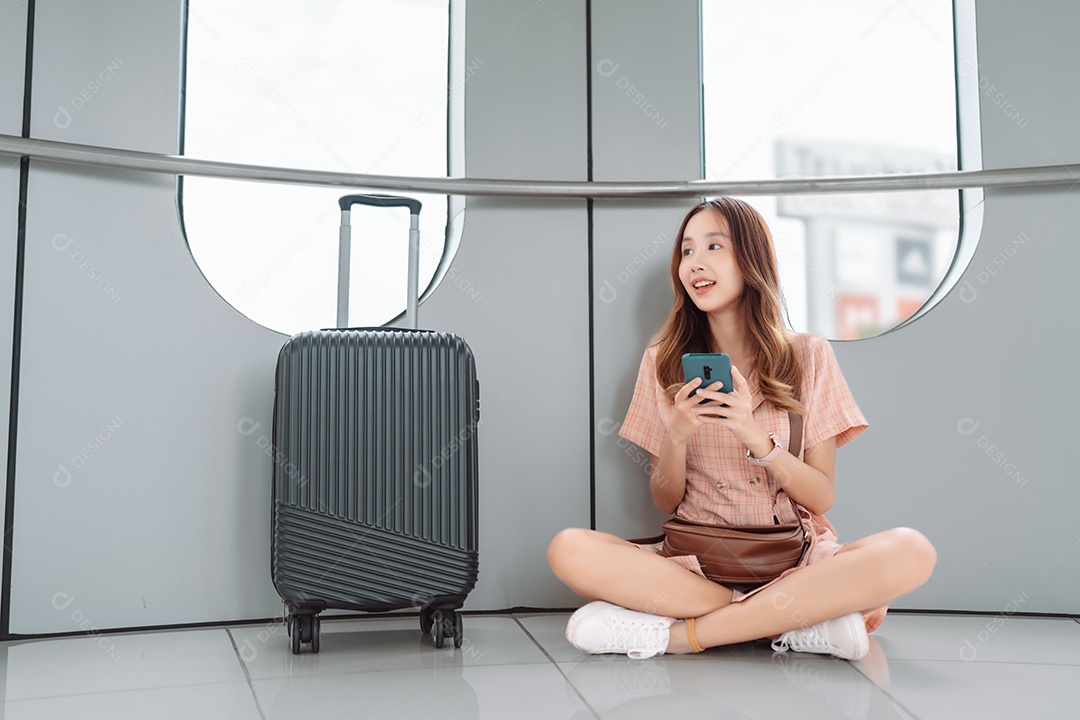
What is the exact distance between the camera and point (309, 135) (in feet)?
6.18

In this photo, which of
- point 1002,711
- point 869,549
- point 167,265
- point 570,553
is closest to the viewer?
point 1002,711

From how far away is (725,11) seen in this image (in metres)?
1.97

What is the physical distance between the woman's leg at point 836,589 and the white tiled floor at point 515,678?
2.3 inches

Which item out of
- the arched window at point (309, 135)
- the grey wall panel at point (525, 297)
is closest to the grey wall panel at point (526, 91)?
the grey wall panel at point (525, 297)

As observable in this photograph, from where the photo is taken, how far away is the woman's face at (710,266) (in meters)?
1.64

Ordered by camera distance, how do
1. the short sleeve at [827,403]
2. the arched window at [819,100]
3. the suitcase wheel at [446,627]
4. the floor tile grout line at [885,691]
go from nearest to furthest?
1. the floor tile grout line at [885,691]
2. the suitcase wheel at [446,627]
3. the short sleeve at [827,403]
4. the arched window at [819,100]

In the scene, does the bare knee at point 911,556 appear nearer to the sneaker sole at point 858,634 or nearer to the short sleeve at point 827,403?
the sneaker sole at point 858,634

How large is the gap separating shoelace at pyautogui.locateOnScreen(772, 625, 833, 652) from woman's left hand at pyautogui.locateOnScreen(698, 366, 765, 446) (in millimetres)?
331

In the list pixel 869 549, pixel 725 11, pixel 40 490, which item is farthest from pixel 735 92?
pixel 40 490

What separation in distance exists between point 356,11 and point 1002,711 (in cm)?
185

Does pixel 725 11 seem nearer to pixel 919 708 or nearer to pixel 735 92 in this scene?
pixel 735 92

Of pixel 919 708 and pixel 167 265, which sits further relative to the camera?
pixel 167 265

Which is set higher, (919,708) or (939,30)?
(939,30)

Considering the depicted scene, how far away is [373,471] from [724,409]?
629mm
